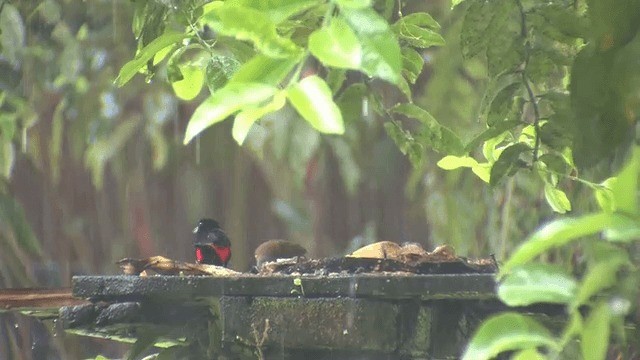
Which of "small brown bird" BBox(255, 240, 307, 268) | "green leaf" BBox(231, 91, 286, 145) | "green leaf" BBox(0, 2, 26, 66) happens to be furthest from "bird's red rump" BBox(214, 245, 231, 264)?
"green leaf" BBox(231, 91, 286, 145)

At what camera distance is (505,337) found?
427mm

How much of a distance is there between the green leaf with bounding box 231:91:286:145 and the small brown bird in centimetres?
83

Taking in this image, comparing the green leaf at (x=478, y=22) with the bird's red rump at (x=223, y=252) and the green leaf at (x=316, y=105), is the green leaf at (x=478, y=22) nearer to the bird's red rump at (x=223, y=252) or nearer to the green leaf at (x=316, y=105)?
the green leaf at (x=316, y=105)

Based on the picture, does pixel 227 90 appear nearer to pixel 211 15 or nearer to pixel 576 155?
pixel 211 15

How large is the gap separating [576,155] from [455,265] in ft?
1.05

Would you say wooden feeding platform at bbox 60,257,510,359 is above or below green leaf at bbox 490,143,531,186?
below

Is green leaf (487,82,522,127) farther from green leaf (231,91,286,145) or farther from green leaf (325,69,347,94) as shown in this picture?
green leaf (231,91,286,145)

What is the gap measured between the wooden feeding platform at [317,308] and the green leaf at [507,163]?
0.09 metres

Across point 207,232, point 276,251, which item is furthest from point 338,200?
point 276,251

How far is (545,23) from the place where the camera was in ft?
2.84

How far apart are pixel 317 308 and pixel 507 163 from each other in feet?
0.65

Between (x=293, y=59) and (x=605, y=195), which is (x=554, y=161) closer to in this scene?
(x=605, y=195)

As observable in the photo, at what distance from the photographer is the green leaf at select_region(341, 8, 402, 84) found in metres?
0.44

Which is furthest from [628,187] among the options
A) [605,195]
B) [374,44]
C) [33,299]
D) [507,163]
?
[33,299]
